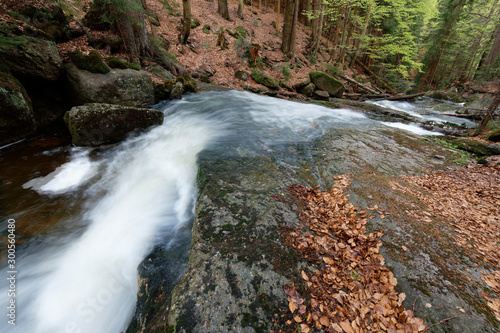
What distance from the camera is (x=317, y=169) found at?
16.4 feet

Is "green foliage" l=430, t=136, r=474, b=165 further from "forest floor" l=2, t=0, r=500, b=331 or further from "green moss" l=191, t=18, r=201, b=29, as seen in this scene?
"green moss" l=191, t=18, r=201, b=29

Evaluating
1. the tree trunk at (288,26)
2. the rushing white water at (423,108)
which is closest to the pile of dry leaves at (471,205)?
the rushing white water at (423,108)

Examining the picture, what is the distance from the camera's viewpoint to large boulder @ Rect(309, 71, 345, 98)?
15.0 meters

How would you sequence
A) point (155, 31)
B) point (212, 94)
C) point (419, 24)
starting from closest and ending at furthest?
point (212, 94) < point (155, 31) < point (419, 24)

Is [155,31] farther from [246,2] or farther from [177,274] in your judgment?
[246,2]

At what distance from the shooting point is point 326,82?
49.4 feet

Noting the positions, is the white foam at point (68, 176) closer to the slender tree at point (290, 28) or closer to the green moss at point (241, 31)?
the green moss at point (241, 31)

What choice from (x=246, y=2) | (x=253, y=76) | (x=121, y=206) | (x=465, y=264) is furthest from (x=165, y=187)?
(x=246, y=2)

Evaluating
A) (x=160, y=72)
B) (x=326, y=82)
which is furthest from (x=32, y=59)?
(x=326, y=82)

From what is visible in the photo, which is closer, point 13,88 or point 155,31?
point 13,88

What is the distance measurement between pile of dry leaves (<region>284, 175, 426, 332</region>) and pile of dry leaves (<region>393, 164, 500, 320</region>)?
4.07 feet

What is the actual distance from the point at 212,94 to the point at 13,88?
7.03 meters

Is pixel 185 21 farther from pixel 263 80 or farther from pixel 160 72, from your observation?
pixel 263 80

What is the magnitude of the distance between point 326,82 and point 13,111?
1676 cm
